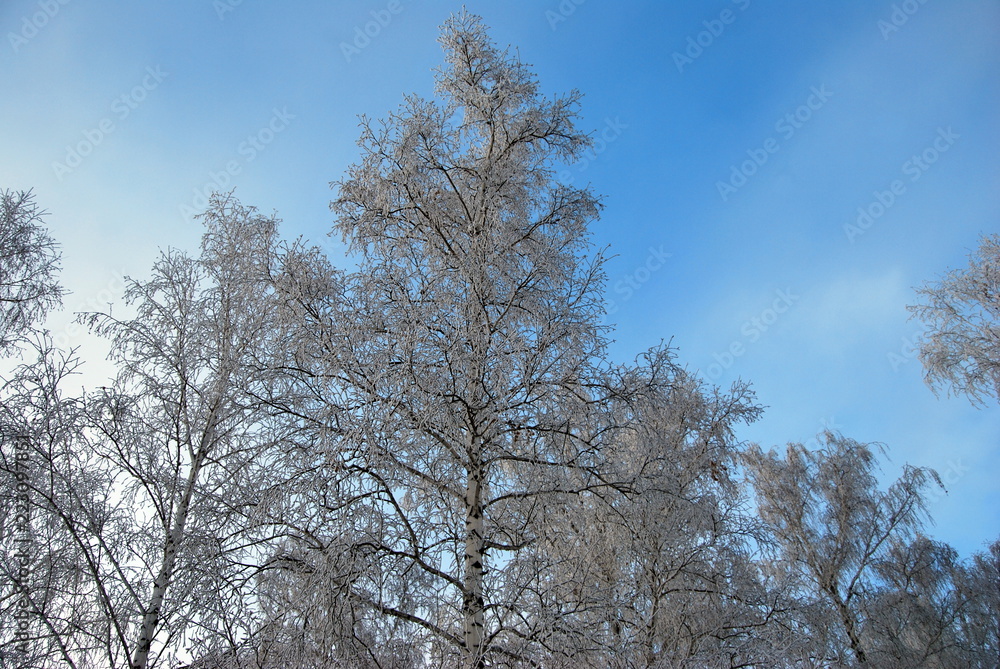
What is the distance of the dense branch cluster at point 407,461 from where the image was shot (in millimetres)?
3963

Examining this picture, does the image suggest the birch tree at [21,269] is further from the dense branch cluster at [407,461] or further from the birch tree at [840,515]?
the birch tree at [840,515]

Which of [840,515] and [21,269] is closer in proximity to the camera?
[21,269]

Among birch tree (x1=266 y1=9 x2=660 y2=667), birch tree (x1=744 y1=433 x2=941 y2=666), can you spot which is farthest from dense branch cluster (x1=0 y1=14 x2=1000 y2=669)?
birch tree (x1=744 y1=433 x2=941 y2=666)

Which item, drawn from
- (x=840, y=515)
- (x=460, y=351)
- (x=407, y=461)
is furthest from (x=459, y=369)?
(x=840, y=515)

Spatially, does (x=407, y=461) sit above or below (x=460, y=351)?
below

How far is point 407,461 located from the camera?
430cm

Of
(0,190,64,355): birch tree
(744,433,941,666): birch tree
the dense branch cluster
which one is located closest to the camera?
the dense branch cluster

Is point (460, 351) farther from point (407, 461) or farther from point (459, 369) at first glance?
point (407, 461)

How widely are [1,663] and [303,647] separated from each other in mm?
2727

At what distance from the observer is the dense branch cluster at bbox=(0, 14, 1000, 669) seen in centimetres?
396

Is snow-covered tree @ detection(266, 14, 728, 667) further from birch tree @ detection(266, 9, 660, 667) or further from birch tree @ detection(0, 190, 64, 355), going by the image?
birch tree @ detection(0, 190, 64, 355)

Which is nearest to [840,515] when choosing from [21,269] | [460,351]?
[460,351]

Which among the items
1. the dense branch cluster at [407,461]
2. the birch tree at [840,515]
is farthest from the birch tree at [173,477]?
the birch tree at [840,515]

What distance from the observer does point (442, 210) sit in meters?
5.97
